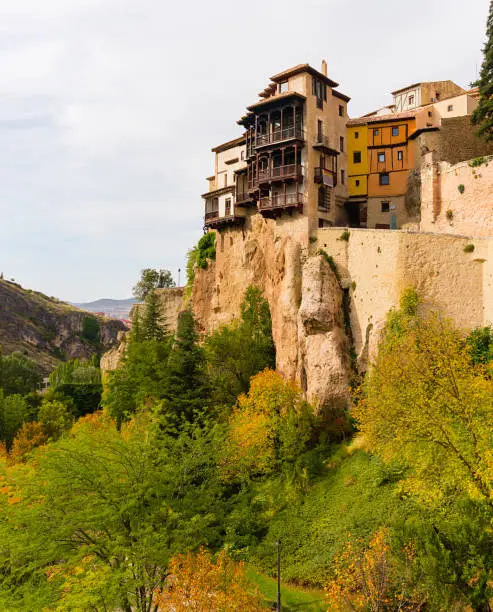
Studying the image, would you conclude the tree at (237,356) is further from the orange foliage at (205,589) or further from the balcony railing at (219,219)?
the orange foliage at (205,589)

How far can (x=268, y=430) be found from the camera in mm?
39312

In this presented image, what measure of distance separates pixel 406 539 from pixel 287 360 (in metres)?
26.0

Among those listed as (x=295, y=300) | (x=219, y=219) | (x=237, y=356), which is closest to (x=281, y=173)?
(x=295, y=300)

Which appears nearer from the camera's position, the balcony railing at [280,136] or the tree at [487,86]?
the tree at [487,86]

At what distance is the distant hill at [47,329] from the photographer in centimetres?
14900

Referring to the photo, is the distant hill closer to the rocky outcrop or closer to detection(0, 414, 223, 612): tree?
the rocky outcrop

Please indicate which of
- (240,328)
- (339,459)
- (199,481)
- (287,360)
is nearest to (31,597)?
(199,481)

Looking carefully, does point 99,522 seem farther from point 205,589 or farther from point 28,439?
point 28,439

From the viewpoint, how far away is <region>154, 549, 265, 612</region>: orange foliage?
20.4 metres

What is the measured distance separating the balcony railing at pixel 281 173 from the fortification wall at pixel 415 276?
7.83 metres

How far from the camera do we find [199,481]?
27609 mm

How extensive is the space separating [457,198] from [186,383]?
25.9m

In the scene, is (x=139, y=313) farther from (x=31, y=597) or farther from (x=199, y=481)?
(x=31, y=597)

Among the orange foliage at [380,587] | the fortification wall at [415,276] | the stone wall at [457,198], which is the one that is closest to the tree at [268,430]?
the fortification wall at [415,276]
